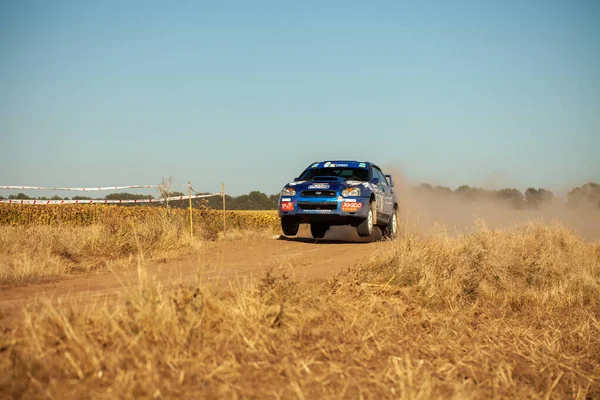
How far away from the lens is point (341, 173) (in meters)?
18.1

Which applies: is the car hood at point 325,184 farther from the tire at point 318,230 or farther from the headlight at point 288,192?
the tire at point 318,230

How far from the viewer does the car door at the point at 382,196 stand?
58.6 feet

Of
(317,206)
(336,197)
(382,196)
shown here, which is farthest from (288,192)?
(382,196)

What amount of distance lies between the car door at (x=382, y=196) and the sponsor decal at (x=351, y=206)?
3.71 feet

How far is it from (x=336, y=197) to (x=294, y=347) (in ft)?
36.8

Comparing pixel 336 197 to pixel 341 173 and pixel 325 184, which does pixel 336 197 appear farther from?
pixel 341 173

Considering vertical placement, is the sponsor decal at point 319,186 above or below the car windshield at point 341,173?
below

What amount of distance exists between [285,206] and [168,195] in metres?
4.22

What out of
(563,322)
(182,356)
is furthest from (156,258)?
(182,356)

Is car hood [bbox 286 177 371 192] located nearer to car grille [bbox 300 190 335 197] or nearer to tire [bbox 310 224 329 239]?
car grille [bbox 300 190 335 197]

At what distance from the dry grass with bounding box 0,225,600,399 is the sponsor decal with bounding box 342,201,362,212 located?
7466 millimetres

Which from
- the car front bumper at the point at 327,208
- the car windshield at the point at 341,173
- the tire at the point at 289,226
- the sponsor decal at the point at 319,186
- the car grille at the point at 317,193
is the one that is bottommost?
the tire at the point at 289,226

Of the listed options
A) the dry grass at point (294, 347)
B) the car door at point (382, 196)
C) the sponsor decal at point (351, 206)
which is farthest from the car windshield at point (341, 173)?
the dry grass at point (294, 347)

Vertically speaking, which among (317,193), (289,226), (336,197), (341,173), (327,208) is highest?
(341,173)
